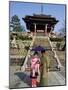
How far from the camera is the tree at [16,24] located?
12.7 ft

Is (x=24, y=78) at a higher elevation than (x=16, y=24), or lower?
lower

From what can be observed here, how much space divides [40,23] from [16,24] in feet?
1.04

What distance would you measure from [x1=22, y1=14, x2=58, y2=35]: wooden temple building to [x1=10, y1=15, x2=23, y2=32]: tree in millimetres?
95

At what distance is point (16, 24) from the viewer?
3893 millimetres

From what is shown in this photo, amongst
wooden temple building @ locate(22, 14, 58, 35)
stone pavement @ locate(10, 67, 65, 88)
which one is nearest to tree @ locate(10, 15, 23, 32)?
wooden temple building @ locate(22, 14, 58, 35)

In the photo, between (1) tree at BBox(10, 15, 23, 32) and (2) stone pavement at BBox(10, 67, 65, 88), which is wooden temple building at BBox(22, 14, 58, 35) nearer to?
(1) tree at BBox(10, 15, 23, 32)

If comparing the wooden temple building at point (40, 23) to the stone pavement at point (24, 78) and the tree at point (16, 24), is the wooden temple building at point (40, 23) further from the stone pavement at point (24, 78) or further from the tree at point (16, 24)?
the stone pavement at point (24, 78)

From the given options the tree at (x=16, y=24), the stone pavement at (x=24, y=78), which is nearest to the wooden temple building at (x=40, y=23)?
the tree at (x=16, y=24)

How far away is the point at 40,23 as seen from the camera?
3957 mm

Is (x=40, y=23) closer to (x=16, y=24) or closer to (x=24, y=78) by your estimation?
(x=16, y=24)

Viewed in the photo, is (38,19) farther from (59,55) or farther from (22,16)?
(59,55)

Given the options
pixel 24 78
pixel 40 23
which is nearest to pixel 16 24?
pixel 40 23

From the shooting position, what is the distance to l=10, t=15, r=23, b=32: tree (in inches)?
153

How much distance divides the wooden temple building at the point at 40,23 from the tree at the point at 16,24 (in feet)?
0.31
